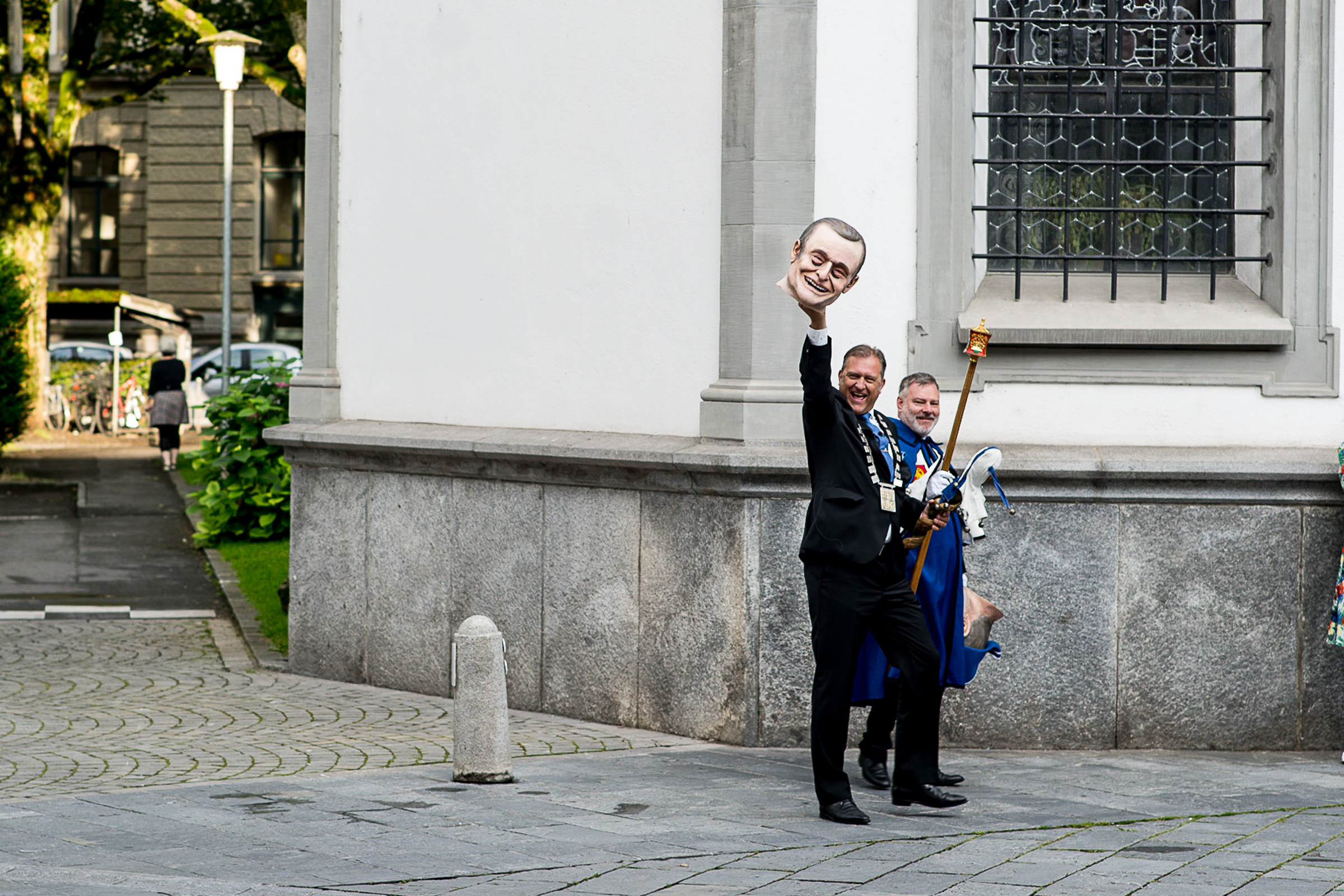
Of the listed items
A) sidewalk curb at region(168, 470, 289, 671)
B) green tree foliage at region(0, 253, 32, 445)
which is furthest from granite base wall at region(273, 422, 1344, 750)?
green tree foliage at region(0, 253, 32, 445)

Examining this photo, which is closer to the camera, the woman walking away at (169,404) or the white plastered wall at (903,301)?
the white plastered wall at (903,301)

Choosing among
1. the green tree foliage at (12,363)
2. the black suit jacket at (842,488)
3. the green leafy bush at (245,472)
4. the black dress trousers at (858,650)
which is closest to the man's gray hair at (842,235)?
the black suit jacket at (842,488)

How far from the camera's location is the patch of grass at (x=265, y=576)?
11492mm

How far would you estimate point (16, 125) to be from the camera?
28453mm

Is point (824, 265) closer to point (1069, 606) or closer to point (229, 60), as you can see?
point (1069, 606)

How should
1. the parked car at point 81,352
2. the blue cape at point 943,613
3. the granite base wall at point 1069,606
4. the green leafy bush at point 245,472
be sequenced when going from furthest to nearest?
the parked car at point 81,352 → the green leafy bush at point 245,472 → the granite base wall at point 1069,606 → the blue cape at point 943,613

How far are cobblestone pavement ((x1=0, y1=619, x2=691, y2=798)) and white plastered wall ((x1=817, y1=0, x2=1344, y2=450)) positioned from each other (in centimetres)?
214

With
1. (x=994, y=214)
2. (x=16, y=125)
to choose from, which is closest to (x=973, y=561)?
(x=994, y=214)

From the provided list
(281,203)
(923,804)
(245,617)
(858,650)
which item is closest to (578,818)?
(858,650)

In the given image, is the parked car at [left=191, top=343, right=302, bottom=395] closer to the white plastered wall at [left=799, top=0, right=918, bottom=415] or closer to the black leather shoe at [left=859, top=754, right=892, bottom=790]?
the white plastered wall at [left=799, top=0, right=918, bottom=415]

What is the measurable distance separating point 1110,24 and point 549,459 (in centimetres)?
342

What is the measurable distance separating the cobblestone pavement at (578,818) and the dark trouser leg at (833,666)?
0.59 ft

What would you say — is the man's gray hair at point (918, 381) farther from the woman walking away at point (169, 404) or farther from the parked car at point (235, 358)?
the parked car at point (235, 358)

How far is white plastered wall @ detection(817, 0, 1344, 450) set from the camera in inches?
309
